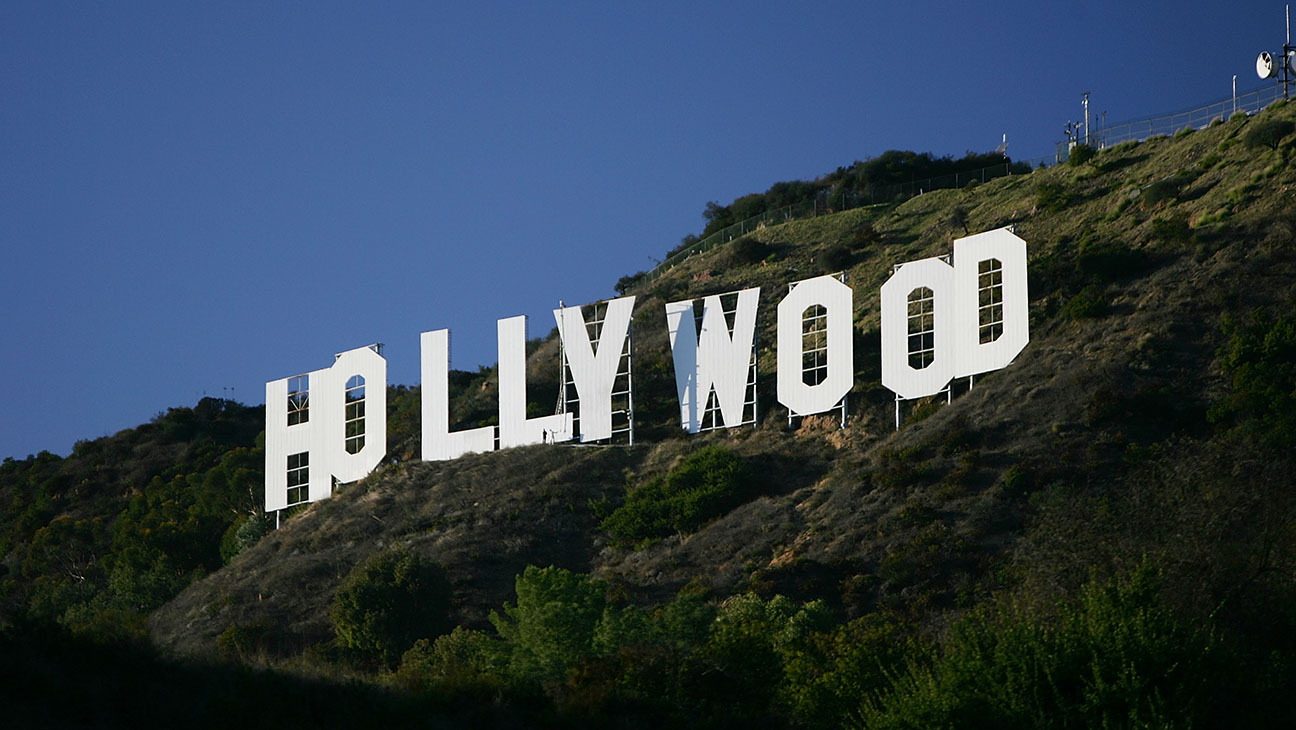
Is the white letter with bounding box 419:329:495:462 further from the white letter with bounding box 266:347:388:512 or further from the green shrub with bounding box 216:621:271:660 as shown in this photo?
the green shrub with bounding box 216:621:271:660

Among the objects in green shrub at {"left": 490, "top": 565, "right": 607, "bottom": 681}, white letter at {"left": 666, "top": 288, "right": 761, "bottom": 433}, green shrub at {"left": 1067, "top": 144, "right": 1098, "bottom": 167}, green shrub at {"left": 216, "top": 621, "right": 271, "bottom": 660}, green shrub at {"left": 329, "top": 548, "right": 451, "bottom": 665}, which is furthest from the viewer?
green shrub at {"left": 1067, "top": 144, "right": 1098, "bottom": 167}

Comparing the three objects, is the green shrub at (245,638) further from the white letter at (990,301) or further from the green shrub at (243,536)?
the white letter at (990,301)

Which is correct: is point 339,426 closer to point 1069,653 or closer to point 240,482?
point 240,482

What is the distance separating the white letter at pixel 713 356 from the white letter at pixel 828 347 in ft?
4.36

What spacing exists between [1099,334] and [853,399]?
29.1 feet

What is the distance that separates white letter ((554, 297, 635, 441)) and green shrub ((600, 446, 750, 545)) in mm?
4668

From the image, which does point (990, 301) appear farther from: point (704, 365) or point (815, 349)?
point (704, 365)

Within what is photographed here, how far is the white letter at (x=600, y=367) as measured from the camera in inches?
2309

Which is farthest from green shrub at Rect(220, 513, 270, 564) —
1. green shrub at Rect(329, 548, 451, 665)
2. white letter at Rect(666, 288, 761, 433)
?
white letter at Rect(666, 288, 761, 433)

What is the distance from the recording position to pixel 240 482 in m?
69.8

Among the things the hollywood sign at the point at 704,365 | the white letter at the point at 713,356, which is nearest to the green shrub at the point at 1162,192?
the hollywood sign at the point at 704,365

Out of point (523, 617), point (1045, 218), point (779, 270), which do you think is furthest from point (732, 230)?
point (523, 617)

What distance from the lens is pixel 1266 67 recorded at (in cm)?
6406

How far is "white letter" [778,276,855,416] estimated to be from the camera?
5444cm
